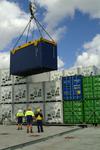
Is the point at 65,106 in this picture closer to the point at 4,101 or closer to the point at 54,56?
the point at 54,56

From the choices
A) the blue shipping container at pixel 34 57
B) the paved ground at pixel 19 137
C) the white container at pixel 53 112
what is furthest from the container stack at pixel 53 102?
the paved ground at pixel 19 137

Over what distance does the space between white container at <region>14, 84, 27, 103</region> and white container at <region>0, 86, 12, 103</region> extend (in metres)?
0.56

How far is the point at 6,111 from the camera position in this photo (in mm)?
26438

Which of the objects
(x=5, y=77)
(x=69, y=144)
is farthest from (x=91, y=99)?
(x=69, y=144)

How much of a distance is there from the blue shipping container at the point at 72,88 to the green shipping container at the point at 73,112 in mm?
433

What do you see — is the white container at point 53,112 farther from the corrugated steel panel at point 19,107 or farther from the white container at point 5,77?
the white container at point 5,77

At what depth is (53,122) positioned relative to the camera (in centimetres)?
2377

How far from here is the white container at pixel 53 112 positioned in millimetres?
23703

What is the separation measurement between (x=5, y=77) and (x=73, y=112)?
24.2 ft

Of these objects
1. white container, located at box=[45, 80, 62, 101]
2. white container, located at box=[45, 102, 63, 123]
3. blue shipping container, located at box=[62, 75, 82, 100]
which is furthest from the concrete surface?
white container, located at box=[45, 80, 62, 101]

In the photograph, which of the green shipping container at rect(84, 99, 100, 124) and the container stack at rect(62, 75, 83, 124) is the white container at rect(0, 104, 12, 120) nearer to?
the container stack at rect(62, 75, 83, 124)

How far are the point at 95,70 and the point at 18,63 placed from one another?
7481mm

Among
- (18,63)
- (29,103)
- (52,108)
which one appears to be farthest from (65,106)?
(18,63)

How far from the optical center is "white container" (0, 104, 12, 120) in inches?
1030
